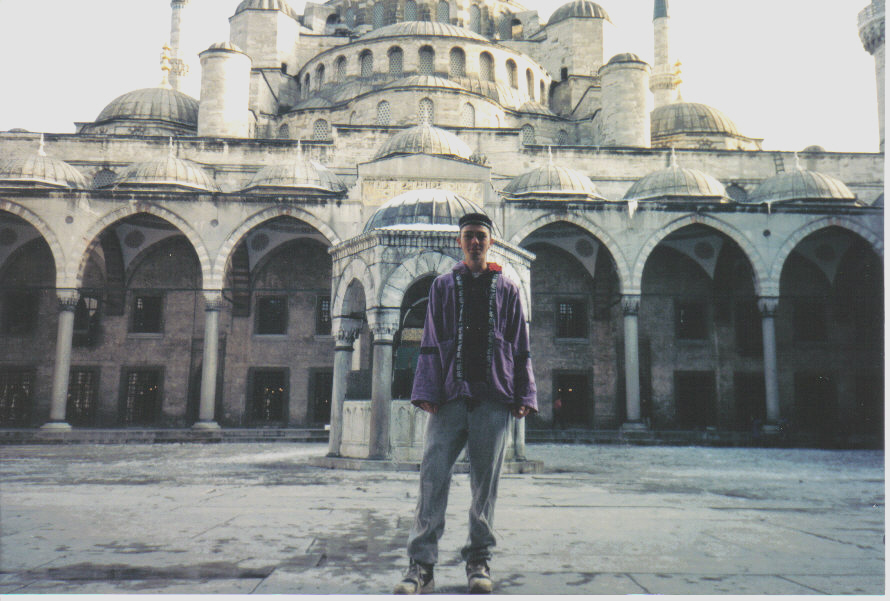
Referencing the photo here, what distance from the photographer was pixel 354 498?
5.07 meters

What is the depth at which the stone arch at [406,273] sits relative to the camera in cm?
723

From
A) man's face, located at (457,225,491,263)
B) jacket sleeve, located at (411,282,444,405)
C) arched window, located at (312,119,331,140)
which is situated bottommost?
jacket sleeve, located at (411,282,444,405)

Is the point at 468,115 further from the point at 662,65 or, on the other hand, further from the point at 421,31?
the point at 662,65

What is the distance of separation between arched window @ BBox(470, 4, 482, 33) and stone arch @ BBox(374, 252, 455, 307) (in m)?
26.2

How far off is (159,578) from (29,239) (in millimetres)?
19296

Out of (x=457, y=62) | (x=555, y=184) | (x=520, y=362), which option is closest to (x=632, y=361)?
(x=555, y=184)

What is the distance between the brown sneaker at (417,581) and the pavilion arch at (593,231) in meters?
14.8

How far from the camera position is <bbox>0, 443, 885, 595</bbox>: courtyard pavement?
2596 millimetres

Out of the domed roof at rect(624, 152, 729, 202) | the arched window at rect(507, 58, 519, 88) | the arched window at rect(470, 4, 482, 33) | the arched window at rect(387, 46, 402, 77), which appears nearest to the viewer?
the domed roof at rect(624, 152, 729, 202)

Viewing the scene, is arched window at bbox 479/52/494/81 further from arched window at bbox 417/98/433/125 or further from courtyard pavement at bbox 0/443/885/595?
courtyard pavement at bbox 0/443/885/595

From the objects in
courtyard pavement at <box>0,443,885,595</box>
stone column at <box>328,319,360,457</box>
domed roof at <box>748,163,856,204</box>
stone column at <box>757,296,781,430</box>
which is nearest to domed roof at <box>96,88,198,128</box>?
domed roof at <box>748,163,856,204</box>

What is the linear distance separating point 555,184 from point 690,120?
8.90 metres

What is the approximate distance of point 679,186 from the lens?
1873 cm

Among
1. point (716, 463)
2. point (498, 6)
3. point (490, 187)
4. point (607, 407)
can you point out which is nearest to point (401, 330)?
point (716, 463)
